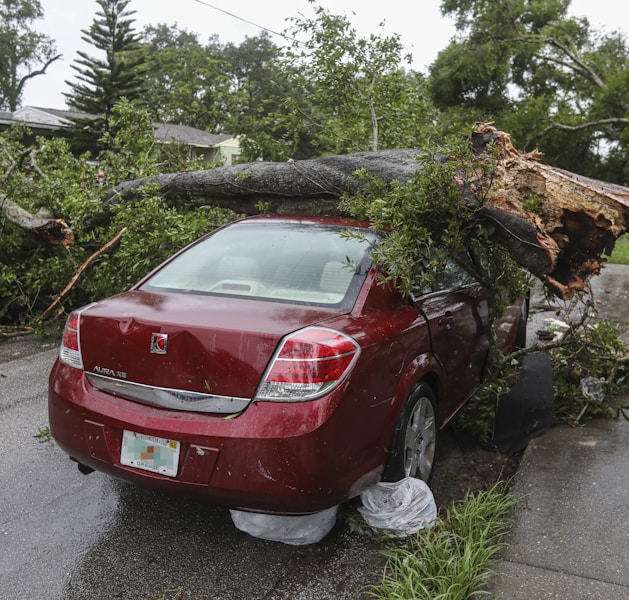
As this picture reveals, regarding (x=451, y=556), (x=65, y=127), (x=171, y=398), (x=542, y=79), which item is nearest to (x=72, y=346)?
(x=171, y=398)

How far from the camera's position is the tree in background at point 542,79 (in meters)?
22.4

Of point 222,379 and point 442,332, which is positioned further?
point 442,332

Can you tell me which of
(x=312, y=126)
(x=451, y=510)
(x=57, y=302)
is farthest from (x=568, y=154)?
(x=451, y=510)

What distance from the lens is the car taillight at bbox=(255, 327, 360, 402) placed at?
2574 millimetres

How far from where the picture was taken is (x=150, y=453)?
269cm

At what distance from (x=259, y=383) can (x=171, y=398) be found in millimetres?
405

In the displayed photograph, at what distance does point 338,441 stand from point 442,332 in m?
1.19

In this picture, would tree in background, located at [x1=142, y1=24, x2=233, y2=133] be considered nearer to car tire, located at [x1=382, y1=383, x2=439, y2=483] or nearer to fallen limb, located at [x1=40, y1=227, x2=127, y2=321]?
fallen limb, located at [x1=40, y1=227, x2=127, y2=321]

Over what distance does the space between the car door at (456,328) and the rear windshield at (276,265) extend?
46cm

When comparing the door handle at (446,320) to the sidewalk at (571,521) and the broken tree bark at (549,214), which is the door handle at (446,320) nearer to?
the broken tree bark at (549,214)

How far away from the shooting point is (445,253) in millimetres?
3643

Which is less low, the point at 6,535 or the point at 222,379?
the point at 222,379

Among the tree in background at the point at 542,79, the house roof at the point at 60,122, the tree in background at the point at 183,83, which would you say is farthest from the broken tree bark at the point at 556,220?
the house roof at the point at 60,122

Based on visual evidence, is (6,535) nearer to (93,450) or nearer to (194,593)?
(93,450)
